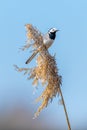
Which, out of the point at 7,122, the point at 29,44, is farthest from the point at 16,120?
the point at 29,44

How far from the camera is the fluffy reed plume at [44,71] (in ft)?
10.6

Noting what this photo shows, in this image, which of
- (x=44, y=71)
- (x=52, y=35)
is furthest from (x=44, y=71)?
(x=52, y=35)

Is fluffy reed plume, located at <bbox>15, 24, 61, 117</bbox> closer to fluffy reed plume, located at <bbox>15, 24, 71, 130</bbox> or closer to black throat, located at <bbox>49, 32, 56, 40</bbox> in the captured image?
fluffy reed plume, located at <bbox>15, 24, 71, 130</bbox>

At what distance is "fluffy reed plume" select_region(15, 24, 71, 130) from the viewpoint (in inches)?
127

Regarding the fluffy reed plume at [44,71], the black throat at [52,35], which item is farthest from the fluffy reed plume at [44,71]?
the black throat at [52,35]

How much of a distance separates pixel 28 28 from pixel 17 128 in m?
10.5

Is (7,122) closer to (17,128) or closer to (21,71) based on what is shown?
(17,128)

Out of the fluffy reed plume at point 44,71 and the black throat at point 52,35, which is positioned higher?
the black throat at point 52,35

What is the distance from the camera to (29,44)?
142 inches

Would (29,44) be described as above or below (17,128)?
below

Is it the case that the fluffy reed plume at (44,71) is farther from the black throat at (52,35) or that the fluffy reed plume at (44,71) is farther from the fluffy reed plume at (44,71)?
the black throat at (52,35)

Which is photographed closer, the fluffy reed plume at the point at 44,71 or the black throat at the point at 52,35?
the fluffy reed plume at the point at 44,71

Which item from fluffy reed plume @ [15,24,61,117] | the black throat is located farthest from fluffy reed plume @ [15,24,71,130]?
the black throat

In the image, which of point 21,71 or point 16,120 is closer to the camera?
point 21,71
